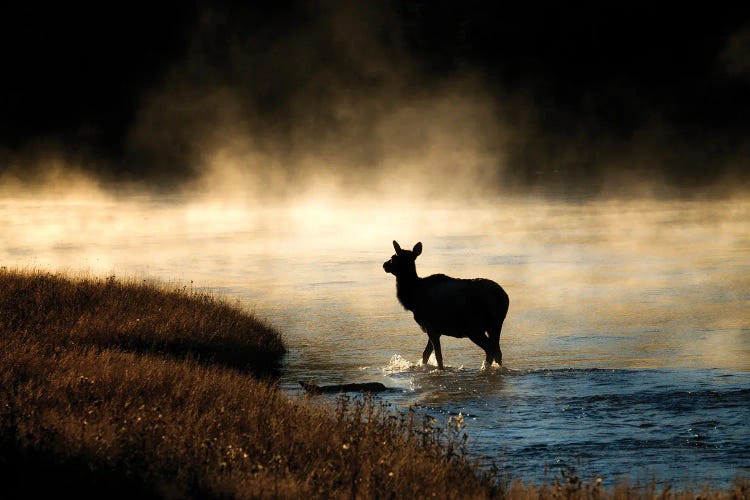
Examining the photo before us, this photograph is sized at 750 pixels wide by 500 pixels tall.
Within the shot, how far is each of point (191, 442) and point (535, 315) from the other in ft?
64.0

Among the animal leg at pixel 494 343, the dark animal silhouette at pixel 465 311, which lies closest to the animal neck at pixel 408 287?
the dark animal silhouette at pixel 465 311

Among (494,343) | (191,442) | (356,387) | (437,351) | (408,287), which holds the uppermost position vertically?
(408,287)

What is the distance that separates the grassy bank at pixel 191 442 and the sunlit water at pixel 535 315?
1.70 m

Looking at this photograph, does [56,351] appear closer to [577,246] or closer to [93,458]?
[93,458]

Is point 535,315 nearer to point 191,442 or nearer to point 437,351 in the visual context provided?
point 437,351

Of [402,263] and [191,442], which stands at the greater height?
[402,263]

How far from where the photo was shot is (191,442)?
38.2ft

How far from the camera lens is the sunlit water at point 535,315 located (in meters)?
14.7

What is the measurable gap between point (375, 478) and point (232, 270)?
32.9 metres

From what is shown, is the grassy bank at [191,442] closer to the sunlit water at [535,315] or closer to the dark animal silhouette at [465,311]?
the sunlit water at [535,315]

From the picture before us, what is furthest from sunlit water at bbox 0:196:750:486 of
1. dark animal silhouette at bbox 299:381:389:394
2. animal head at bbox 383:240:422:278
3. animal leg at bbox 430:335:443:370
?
animal head at bbox 383:240:422:278

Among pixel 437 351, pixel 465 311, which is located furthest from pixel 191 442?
pixel 465 311

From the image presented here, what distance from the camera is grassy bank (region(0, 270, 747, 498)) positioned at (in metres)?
10.2

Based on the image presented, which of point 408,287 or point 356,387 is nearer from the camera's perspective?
point 356,387
